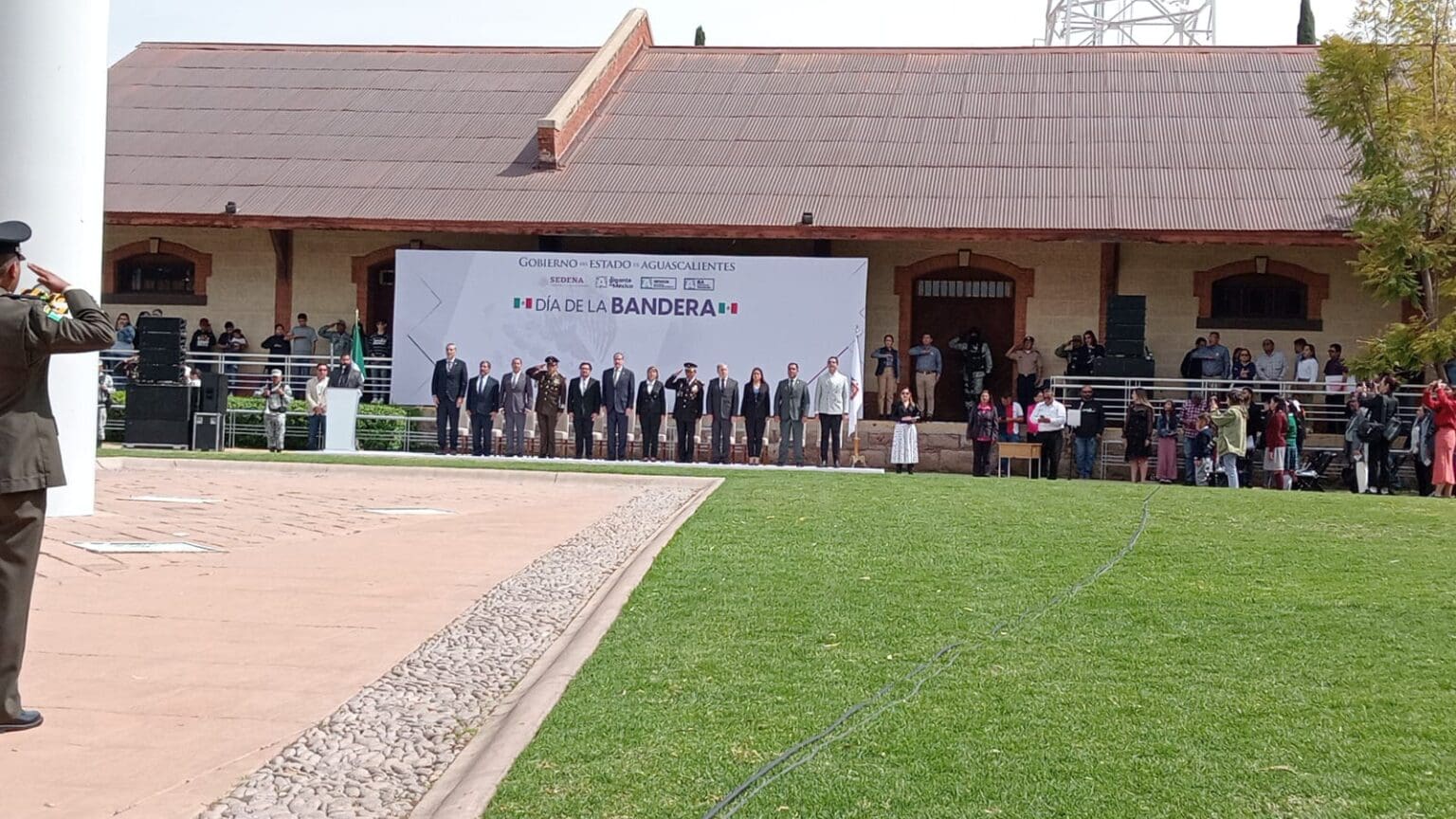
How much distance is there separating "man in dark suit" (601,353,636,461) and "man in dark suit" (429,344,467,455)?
8.21 ft

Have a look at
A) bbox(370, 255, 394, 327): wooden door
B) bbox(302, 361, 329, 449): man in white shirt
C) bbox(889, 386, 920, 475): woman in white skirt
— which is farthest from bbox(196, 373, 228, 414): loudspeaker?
bbox(889, 386, 920, 475): woman in white skirt

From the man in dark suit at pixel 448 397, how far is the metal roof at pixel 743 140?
9.32 feet

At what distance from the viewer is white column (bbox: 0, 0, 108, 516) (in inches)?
456

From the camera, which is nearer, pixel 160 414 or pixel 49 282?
pixel 49 282

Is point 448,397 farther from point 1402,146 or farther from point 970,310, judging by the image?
point 1402,146

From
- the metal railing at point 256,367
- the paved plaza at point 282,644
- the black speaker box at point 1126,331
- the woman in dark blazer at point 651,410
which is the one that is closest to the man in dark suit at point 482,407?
the metal railing at point 256,367

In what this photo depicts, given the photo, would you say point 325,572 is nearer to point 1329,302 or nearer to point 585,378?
point 585,378

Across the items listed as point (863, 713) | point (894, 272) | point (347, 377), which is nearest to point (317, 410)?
point (347, 377)

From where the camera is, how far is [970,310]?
26.7 meters

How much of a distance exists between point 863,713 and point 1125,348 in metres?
17.2

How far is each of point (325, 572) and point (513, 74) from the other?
2389cm

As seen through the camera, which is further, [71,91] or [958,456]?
[958,456]

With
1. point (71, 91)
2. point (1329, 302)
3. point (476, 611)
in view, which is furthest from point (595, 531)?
point (1329, 302)

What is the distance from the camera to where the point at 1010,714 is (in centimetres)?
614
